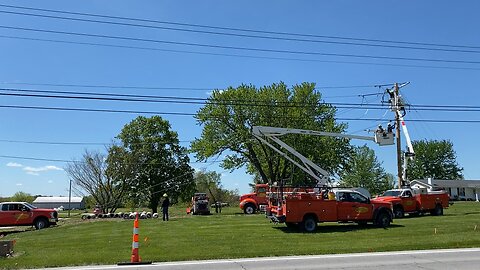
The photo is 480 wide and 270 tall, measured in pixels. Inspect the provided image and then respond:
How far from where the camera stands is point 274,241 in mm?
16891

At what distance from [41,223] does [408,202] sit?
24114 millimetres

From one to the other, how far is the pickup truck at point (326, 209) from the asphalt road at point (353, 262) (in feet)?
23.7

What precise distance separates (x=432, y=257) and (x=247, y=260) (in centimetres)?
508

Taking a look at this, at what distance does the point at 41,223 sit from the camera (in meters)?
29.5

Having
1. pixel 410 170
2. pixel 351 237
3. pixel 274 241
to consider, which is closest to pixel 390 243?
pixel 351 237

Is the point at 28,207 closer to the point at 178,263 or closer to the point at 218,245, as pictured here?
the point at 218,245

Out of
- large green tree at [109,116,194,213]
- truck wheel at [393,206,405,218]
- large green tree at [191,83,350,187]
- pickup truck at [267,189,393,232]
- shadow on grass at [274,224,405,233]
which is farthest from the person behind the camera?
large green tree at [109,116,194,213]

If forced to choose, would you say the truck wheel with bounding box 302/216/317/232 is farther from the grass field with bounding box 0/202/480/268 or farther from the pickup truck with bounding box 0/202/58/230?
the pickup truck with bounding box 0/202/58/230

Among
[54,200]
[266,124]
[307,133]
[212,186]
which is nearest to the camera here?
[307,133]

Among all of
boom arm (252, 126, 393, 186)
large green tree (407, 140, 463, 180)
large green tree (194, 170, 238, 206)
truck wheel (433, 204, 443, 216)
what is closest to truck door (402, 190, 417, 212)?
truck wheel (433, 204, 443, 216)

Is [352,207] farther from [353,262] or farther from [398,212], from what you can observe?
[353,262]

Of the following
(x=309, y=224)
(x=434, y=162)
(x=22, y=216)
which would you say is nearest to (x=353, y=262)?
(x=309, y=224)

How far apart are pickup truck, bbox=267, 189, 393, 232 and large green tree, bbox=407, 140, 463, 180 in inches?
3449

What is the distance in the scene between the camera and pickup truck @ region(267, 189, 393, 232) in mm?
20656
